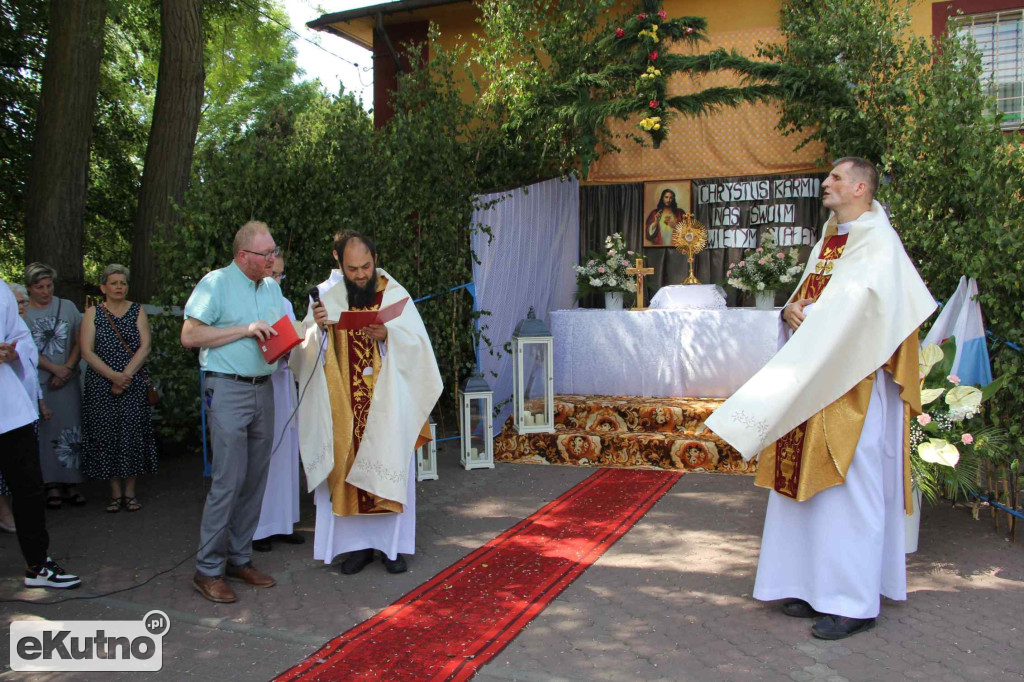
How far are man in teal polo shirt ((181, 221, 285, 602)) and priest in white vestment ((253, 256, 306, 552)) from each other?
0.79 m

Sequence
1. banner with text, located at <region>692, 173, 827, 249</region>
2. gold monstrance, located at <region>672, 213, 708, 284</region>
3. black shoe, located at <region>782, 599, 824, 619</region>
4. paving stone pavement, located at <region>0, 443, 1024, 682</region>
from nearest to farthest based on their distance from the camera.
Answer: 1. paving stone pavement, located at <region>0, 443, 1024, 682</region>
2. black shoe, located at <region>782, 599, 824, 619</region>
3. gold monstrance, located at <region>672, 213, 708, 284</region>
4. banner with text, located at <region>692, 173, 827, 249</region>

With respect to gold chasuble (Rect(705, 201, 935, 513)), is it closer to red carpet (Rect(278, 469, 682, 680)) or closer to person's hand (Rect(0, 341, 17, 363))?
red carpet (Rect(278, 469, 682, 680))

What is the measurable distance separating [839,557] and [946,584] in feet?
3.70

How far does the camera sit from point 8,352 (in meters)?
4.63

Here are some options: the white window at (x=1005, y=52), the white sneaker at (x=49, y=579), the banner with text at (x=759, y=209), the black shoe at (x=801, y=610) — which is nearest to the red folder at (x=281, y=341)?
the white sneaker at (x=49, y=579)

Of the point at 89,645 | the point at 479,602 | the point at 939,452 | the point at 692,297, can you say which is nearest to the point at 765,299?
the point at 692,297

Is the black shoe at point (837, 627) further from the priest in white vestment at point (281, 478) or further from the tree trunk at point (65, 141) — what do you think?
the tree trunk at point (65, 141)

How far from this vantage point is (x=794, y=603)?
439 centimetres

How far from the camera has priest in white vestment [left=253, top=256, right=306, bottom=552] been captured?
5.64 metres

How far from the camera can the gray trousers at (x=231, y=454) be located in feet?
15.0

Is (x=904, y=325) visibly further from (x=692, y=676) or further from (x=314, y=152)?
(x=314, y=152)

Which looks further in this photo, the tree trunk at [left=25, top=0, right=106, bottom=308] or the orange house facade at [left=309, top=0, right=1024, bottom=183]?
the orange house facade at [left=309, top=0, right=1024, bottom=183]

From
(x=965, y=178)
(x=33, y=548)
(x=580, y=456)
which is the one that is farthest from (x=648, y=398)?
(x=33, y=548)

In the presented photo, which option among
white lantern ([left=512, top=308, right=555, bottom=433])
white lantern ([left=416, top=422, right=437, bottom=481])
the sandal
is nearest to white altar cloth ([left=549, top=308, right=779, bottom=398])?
white lantern ([left=512, top=308, right=555, bottom=433])
